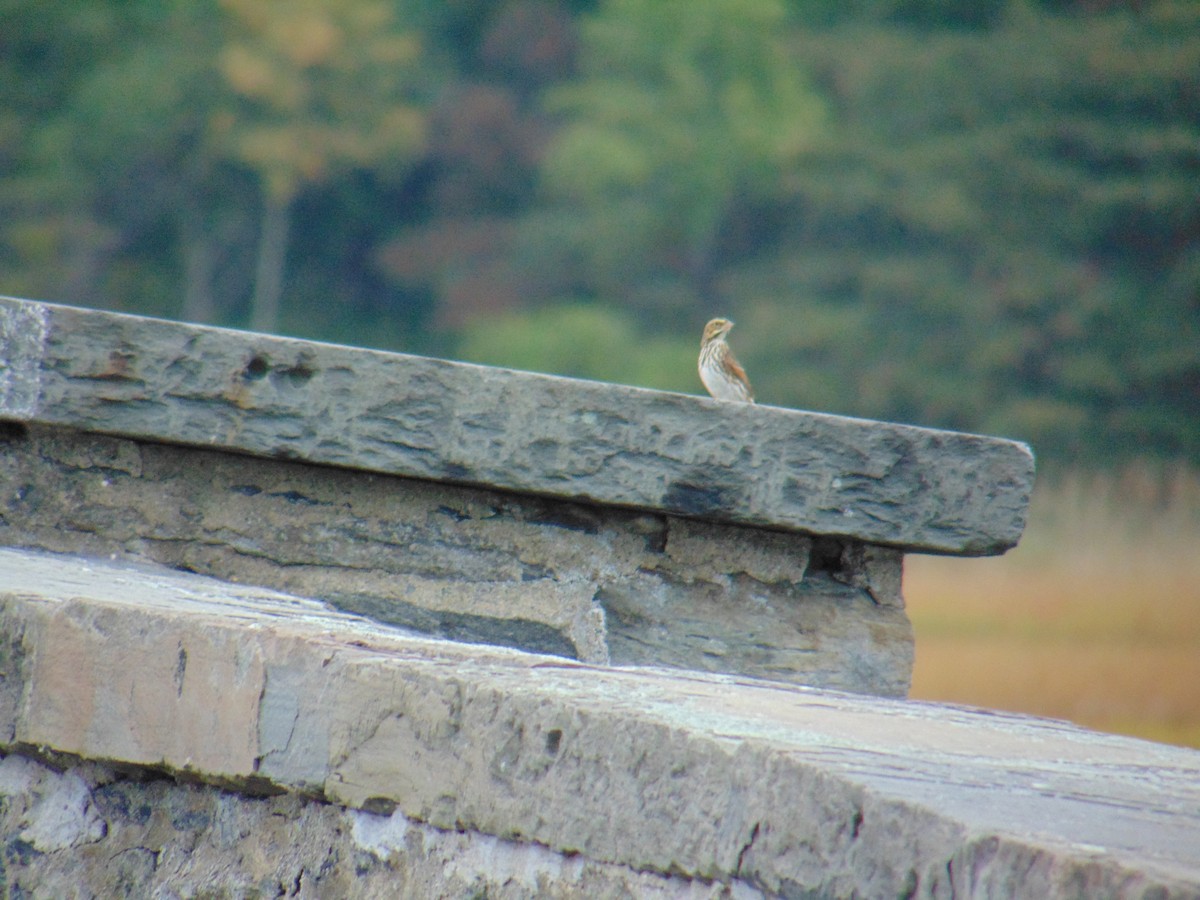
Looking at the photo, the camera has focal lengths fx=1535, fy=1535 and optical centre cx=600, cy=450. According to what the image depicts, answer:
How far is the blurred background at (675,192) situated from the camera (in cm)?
2327

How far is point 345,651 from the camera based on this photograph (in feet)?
5.78

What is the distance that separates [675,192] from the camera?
29125 millimetres

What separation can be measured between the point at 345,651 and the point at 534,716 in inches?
11.0

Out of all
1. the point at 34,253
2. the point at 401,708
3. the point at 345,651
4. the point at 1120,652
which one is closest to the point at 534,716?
the point at 401,708

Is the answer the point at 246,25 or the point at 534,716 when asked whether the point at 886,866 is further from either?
the point at 246,25

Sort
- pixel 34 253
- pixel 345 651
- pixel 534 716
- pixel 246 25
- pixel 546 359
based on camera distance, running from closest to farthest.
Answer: pixel 534 716 → pixel 345 651 → pixel 546 359 → pixel 34 253 → pixel 246 25

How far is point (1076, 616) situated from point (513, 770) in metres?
11.1

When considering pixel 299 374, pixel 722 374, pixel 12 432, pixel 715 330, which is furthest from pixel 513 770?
pixel 715 330

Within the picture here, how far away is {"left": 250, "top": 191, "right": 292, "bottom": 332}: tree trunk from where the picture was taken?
32.0 m

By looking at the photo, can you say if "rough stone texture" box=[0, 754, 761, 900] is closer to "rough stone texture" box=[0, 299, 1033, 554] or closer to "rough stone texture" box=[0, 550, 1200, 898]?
"rough stone texture" box=[0, 550, 1200, 898]

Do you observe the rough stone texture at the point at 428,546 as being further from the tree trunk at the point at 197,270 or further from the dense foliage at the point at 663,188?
the tree trunk at the point at 197,270

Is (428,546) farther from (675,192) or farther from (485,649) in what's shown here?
(675,192)

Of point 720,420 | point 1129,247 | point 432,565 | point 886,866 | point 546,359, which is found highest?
point 1129,247

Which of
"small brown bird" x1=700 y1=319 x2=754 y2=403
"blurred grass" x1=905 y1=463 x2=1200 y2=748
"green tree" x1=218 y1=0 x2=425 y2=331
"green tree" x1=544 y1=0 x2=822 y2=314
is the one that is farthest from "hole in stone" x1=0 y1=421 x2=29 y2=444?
"green tree" x1=218 y1=0 x2=425 y2=331
